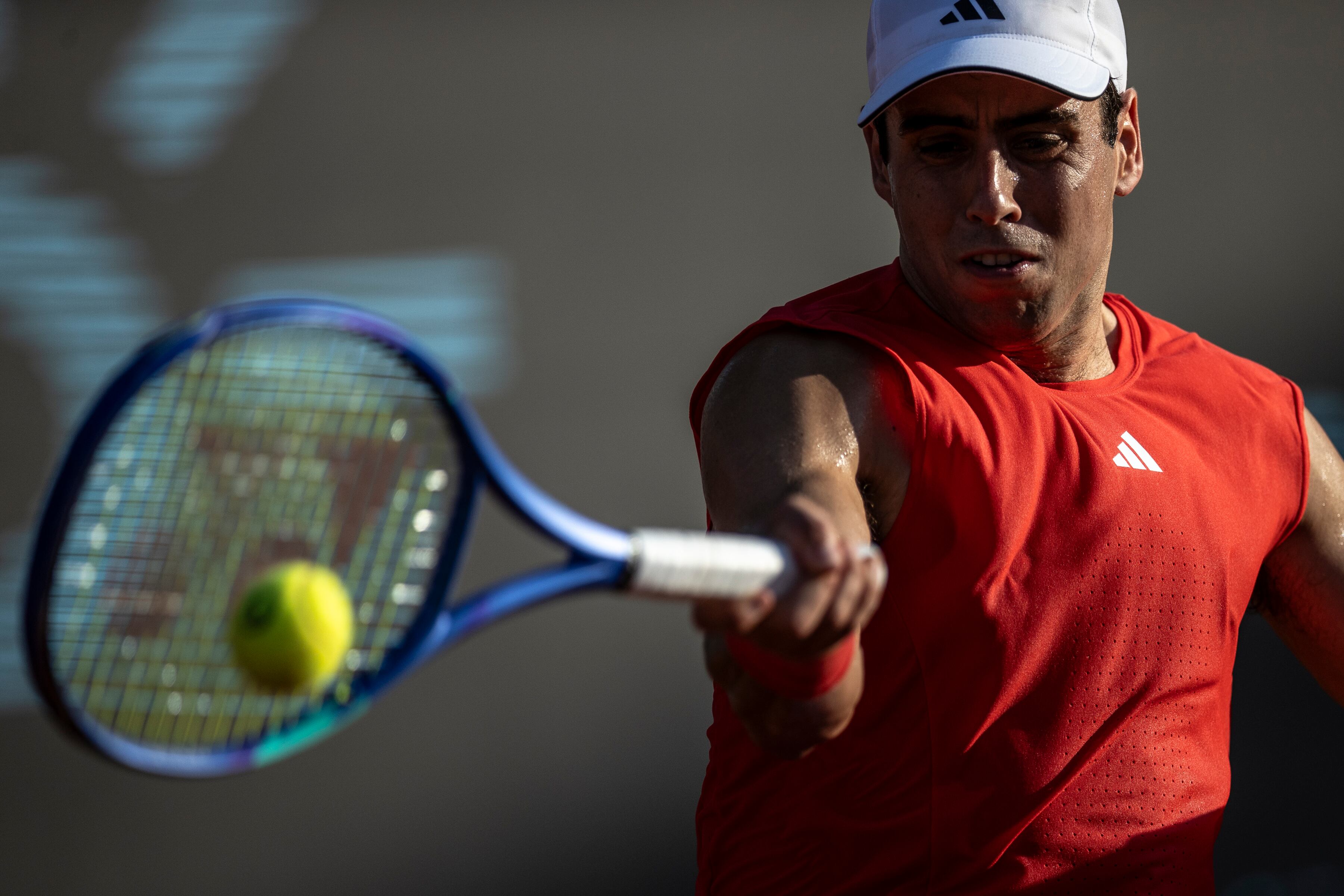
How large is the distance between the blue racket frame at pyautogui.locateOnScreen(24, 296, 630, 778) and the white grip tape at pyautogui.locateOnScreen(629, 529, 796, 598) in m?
0.02

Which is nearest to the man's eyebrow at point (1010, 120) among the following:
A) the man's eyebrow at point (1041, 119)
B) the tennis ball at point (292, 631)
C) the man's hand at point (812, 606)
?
the man's eyebrow at point (1041, 119)

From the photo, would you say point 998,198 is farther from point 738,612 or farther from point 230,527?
point 230,527

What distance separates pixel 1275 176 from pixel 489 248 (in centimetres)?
181

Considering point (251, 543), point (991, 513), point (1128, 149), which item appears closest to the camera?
point (251, 543)

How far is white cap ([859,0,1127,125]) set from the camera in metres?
1.38

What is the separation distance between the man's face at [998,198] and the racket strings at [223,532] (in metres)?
0.69

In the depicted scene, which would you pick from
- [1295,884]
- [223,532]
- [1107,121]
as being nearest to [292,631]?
[223,532]

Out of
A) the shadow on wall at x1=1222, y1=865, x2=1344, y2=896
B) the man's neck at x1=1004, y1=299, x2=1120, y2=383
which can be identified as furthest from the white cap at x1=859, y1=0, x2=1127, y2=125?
the shadow on wall at x1=1222, y1=865, x2=1344, y2=896

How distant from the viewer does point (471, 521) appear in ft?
3.46

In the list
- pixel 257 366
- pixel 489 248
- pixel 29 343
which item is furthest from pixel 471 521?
pixel 29 343

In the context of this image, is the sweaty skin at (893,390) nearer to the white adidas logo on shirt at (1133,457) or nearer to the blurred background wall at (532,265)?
the white adidas logo on shirt at (1133,457)

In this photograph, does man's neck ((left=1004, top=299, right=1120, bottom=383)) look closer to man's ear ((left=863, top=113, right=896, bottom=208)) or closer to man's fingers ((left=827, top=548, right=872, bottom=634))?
man's ear ((left=863, top=113, right=896, bottom=208))

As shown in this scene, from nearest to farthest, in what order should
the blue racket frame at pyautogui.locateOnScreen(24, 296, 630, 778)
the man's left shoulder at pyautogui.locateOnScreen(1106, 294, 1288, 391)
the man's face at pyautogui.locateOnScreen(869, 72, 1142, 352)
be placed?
the blue racket frame at pyautogui.locateOnScreen(24, 296, 630, 778) → the man's face at pyautogui.locateOnScreen(869, 72, 1142, 352) → the man's left shoulder at pyautogui.locateOnScreen(1106, 294, 1288, 391)

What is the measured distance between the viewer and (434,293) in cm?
247
